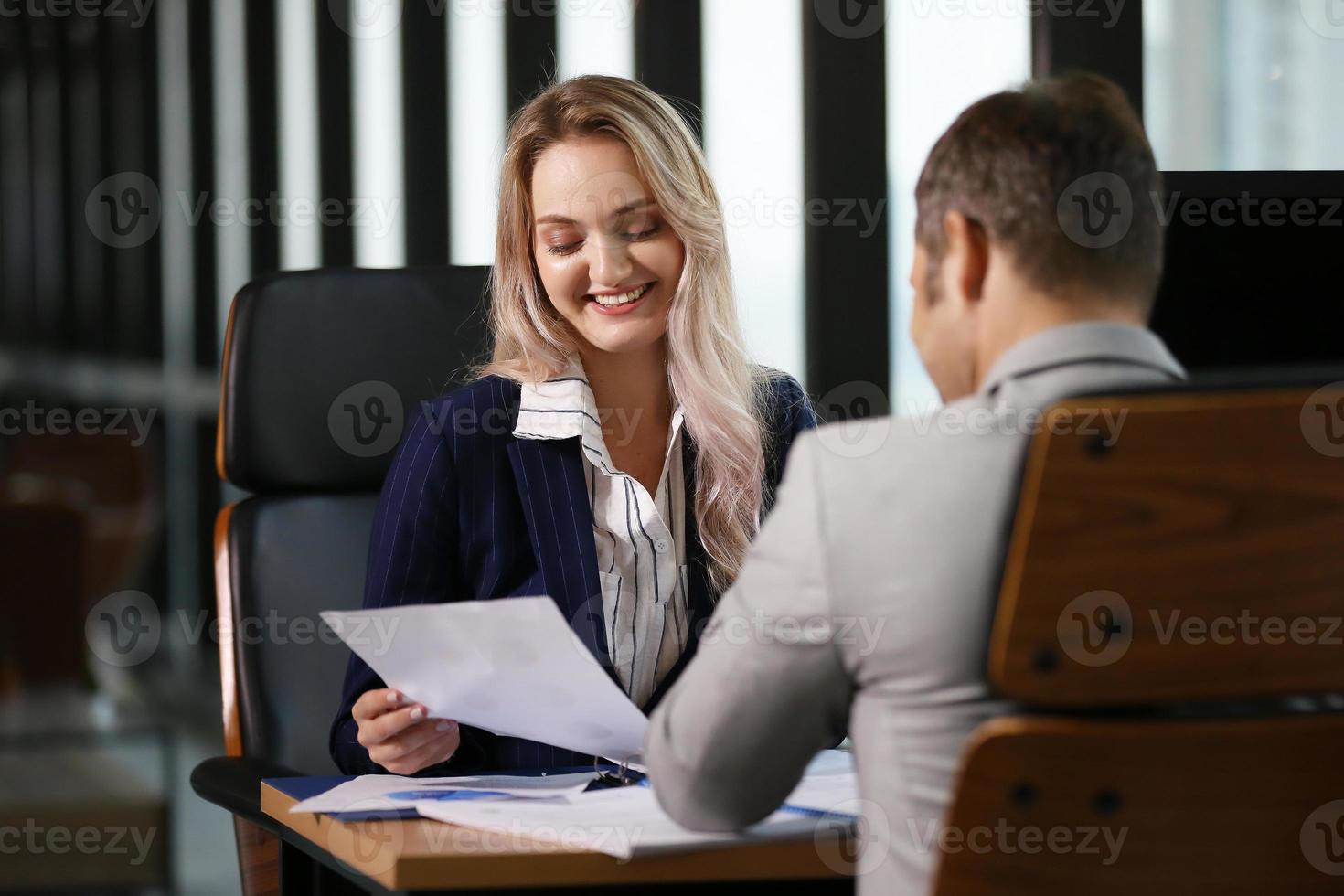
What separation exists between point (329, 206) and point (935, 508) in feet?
8.98

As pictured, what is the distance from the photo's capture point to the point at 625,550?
162cm

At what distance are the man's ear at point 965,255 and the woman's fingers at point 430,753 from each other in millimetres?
699

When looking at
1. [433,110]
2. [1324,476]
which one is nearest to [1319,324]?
[1324,476]

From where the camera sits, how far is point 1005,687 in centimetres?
73

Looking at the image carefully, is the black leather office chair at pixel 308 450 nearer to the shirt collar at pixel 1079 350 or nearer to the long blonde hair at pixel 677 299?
the long blonde hair at pixel 677 299

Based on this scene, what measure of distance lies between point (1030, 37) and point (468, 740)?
183 cm

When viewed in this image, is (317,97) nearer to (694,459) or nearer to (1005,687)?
(694,459)

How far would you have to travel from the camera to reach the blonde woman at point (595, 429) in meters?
1.58

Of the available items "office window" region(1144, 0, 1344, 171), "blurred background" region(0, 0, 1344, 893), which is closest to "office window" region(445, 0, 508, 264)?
"blurred background" region(0, 0, 1344, 893)

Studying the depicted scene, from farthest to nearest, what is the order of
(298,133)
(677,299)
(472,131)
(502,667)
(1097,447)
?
(298,133) < (472,131) < (677,299) < (502,667) < (1097,447)

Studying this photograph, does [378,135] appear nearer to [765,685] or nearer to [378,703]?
[378,703]

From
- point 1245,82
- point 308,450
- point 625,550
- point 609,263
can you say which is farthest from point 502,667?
point 1245,82

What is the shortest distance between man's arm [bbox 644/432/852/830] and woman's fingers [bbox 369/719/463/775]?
1.59 ft

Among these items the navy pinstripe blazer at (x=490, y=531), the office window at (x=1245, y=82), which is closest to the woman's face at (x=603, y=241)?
the navy pinstripe blazer at (x=490, y=531)
